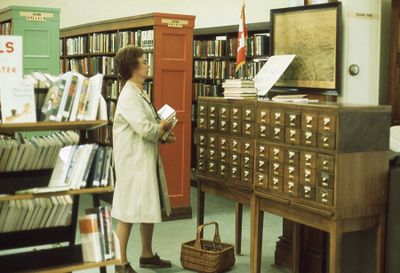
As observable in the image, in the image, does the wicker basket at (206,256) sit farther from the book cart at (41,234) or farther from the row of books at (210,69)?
the row of books at (210,69)

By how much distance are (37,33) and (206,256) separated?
3.52 m

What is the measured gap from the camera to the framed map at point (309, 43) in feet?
14.9

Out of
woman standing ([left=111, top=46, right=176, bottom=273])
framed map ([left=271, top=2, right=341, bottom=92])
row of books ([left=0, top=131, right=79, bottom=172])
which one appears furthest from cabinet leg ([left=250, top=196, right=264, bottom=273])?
row of books ([left=0, top=131, right=79, bottom=172])

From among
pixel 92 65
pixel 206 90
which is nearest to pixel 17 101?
pixel 92 65

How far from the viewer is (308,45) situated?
473 cm

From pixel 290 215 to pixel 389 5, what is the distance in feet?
5.84

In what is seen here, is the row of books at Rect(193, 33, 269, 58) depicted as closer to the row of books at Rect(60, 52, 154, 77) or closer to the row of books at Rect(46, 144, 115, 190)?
the row of books at Rect(60, 52, 154, 77)

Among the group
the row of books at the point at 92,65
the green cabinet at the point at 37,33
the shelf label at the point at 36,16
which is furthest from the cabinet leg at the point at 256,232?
the row of books at the point at 92,65

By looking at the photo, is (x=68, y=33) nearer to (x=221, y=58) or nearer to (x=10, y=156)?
(x=221, y=58)

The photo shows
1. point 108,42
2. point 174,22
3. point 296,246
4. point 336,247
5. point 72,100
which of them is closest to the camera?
point 72,100

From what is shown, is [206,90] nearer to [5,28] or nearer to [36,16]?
[36,16]

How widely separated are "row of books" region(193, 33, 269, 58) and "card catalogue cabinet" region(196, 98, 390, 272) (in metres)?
3.33

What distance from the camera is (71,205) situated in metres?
3.68

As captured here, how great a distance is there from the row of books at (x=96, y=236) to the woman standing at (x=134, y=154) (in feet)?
3.67
